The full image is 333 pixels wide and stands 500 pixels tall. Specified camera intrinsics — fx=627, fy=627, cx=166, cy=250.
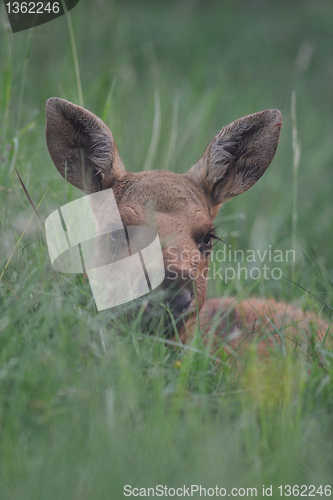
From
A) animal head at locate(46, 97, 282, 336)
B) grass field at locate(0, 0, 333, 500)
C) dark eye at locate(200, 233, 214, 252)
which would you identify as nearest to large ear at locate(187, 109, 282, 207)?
animal head at locate(46, 97, 282, 336)

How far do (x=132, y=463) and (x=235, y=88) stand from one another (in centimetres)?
911

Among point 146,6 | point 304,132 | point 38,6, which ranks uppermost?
point 38,6

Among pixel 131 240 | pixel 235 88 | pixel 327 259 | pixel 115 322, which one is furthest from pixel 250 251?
pixel 235 88

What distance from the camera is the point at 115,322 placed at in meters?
3.33

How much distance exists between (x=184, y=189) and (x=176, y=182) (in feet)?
0.27

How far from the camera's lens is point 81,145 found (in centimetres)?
434

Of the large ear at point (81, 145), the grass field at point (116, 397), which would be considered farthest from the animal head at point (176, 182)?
the grass field at point (116, 397)

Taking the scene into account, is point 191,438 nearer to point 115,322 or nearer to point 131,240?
point 115,322

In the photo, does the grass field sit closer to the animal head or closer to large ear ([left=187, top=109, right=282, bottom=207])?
the animal head

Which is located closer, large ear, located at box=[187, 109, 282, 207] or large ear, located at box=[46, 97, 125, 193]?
large ear, located at box=[46, 97, 125, 193]

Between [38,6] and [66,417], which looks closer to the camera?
[66,417]

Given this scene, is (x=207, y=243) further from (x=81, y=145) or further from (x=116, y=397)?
(x=116, y=397)

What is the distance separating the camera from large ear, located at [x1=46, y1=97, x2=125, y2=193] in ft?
13.5

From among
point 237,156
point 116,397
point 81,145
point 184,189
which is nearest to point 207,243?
point 184,189
